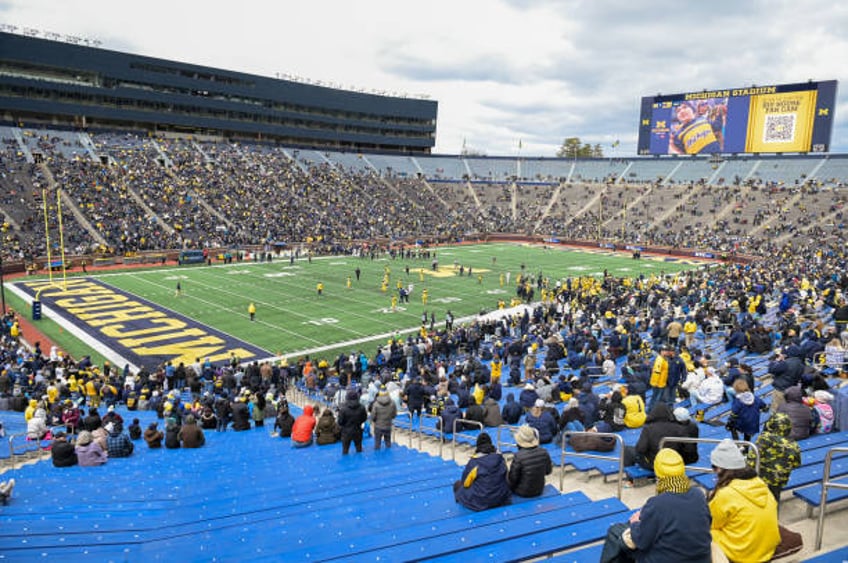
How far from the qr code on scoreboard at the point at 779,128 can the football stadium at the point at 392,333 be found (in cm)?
22

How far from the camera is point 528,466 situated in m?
6.20

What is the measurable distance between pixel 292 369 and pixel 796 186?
69.3 m

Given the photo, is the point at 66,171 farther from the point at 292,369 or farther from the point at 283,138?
the point at 292,369

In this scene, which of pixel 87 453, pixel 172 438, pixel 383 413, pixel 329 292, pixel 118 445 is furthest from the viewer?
pixel 329 292

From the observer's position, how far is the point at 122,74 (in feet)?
233

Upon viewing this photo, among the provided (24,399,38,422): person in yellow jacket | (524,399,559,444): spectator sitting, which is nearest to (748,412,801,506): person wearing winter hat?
(524,399,559,444): spectator sitting

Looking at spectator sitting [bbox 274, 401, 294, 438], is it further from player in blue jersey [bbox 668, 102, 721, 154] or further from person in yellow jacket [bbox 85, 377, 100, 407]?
player in blue jersey [bbox 668, 102, 721, 154]

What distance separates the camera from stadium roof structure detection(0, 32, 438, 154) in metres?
65.6

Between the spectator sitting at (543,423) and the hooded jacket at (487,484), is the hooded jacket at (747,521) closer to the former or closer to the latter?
the hooded jacket at (487,484)

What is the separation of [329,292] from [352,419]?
92.1 feet

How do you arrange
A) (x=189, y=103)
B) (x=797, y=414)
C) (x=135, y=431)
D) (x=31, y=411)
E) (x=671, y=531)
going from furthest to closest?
(x=189, y=103)
(x=31, y=411)
(x=135, y=431)
(x=797, y=414)
(x=671, y=531)

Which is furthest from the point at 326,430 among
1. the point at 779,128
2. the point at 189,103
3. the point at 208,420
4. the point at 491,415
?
the point at 189,103

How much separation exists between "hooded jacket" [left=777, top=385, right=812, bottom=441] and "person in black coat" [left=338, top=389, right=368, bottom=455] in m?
A: 6.04

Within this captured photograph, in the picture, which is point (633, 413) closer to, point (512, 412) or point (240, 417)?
point (512, 412)
